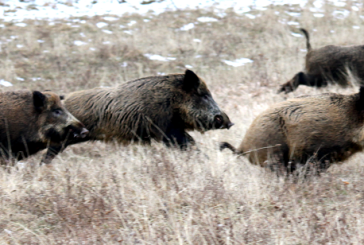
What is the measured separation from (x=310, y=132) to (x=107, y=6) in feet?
51.5

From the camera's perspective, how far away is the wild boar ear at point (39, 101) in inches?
223

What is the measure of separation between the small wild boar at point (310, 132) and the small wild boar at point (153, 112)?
1391 millimetres

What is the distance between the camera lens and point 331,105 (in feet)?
15.6

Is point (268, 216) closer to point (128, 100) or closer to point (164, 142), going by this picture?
point (164, 142)

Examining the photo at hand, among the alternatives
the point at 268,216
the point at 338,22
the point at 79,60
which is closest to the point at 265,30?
the point at 338,22

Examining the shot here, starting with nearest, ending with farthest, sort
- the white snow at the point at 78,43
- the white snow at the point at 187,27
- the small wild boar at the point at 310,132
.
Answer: the small wild boar at the point at 310,132 < the white snow at the point at 78,43 < the white snow at the point at 187,27

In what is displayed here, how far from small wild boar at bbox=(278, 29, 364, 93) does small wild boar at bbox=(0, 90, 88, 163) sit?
5646 mm

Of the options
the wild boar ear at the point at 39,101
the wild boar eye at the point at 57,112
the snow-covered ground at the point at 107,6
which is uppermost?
the wild boar ear at the point at 39,101

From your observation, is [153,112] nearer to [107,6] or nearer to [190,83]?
[190,83]

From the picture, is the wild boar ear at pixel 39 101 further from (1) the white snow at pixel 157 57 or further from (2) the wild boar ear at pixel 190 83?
(1) the white snow at pixel 157 57

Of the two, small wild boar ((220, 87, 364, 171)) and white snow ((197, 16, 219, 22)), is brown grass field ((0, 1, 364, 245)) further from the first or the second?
white snow ((197, 16, 219, 22))


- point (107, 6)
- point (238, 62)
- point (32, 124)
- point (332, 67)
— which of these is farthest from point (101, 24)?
point (32, 124)

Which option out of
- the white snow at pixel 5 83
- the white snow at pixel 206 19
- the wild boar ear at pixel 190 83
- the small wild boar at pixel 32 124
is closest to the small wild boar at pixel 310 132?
the wild boar ear at pixel 190 83

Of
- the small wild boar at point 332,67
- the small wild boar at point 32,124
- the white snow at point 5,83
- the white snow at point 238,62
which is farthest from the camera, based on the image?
the white snow at point 238,62
